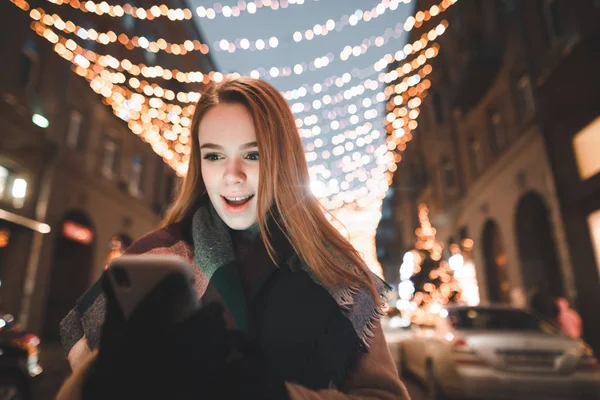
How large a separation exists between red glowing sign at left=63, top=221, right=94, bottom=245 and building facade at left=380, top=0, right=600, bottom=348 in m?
13.3

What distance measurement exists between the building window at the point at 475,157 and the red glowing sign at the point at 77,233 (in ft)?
50.4

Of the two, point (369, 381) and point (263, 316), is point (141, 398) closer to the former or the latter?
point (263, 316)

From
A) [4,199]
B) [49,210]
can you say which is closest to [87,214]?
[49,210]

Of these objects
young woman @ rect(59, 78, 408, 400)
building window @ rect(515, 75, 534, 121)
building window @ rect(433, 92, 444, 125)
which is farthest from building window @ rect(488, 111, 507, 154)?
young woman @ rect(59, 78, 408, 400)

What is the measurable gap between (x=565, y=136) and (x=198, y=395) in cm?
1312

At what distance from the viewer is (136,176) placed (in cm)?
1914

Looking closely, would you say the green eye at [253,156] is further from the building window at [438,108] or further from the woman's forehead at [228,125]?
the building window at [438,108]

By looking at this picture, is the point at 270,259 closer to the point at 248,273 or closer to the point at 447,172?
the point at 248,273

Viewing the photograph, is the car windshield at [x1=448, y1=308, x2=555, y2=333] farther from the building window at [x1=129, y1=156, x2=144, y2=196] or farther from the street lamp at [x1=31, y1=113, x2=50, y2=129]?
the building window at [x1=129, y1=156, x2=144, y2=196]

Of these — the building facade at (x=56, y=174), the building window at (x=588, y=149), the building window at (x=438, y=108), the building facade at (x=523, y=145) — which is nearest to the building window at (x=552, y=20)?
the building facade at (x=523, y=145)

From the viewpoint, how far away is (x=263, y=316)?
120 cm

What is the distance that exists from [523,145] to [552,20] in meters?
3.57

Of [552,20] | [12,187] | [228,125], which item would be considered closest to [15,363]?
[228,125]

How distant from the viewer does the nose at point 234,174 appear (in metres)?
1.38
